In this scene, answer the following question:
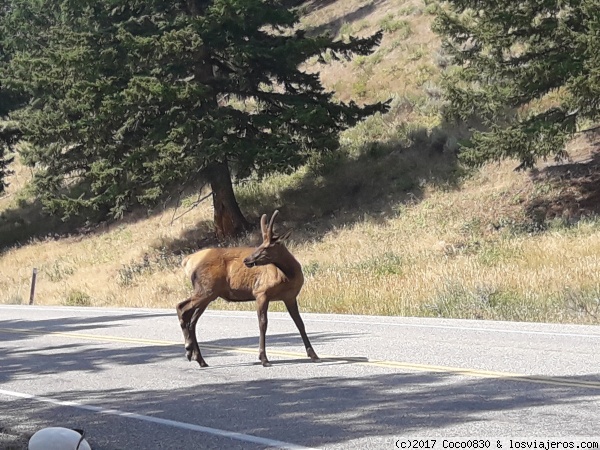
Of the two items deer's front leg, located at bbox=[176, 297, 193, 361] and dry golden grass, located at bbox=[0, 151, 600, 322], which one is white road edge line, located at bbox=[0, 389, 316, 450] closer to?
deer's front leg, located at bbox=[176, 297, 193, 361]

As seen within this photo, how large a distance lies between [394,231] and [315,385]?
60.0ft

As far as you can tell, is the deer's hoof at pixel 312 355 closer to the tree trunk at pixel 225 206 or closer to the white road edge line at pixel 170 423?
the white road edge line at pixel 170 423

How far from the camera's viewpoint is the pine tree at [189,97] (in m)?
28.4

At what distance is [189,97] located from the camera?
28.5 m

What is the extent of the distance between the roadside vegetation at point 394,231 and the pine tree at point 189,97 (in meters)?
2.66

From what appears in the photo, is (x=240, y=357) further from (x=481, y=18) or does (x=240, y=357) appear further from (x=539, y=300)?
(x=481, y=18)

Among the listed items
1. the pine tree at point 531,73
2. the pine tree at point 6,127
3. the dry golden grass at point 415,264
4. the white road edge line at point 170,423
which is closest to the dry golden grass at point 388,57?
the dry golden grass at point 415,264

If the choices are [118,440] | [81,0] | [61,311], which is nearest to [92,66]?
[81,0]

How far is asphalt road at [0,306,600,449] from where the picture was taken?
736 centimetres

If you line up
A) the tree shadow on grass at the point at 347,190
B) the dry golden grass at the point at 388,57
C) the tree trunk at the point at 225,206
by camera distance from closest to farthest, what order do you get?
the tree shadow on grass at the point at 347,190
the tree trunk at the point at 225,206
the dry golden grass at the point at 388,57

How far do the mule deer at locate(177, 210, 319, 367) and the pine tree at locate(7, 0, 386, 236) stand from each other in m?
17.5

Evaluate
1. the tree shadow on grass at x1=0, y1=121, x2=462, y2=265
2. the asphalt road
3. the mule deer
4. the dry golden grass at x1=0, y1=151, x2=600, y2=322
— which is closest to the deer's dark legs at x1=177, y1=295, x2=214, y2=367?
the mule deer

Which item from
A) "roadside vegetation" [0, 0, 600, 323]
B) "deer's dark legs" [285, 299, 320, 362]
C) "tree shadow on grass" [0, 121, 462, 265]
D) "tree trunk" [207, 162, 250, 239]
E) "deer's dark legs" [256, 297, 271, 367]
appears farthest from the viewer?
"tree trunk" [207, 162, 250, 239]

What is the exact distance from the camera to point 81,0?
1228 inches
